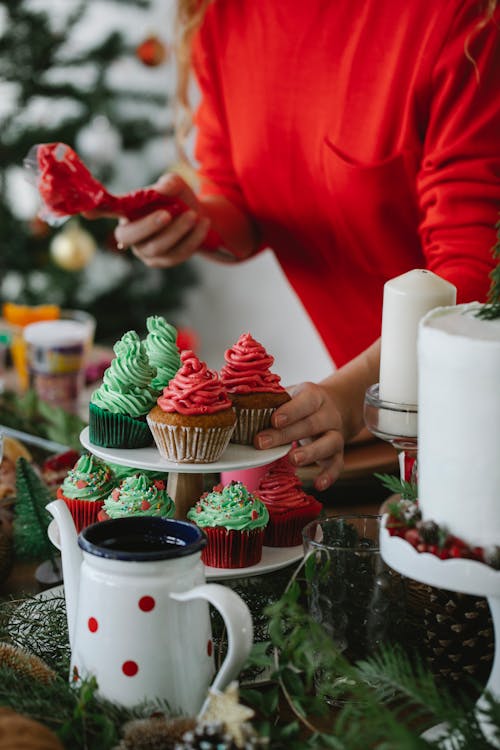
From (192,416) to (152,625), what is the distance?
9.5 inches

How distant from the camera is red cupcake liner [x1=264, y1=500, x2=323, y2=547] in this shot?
1008 millimetres

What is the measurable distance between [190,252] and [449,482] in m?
1.02

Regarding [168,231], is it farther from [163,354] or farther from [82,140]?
[82,140]

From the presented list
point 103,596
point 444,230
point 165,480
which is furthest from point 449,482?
point 444,230

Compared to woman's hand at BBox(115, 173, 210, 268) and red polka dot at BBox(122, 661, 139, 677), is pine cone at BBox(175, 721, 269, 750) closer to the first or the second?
red polka dot at BBox(122, 661, 139, 677)

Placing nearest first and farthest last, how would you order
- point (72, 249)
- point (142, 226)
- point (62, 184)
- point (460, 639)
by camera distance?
1. point (460, 639)
2. point (62, 184)
3. point (142, 226)
4. point (72, 249)

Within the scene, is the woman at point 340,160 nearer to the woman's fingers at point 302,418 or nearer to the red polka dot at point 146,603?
the woman's fingers at point 302,418

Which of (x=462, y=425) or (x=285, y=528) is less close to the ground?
(x=462, y=425)

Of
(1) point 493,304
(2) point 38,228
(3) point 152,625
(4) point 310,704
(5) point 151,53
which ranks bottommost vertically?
(2) point 38,228

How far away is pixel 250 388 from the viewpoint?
103cm

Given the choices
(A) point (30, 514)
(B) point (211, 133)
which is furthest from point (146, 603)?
(B) point (211, 133)

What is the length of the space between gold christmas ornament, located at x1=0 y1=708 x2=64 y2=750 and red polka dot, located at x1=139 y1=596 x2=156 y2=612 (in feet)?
0.38

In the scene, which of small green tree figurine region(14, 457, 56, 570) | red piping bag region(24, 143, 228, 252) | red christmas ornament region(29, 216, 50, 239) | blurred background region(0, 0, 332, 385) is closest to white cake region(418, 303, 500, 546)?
small green tree figurine region(14, 457, 56, 570)

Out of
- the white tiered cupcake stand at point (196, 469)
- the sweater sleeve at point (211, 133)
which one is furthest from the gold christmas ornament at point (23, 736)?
the sweater sleeve at point (211, 133)
